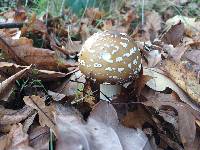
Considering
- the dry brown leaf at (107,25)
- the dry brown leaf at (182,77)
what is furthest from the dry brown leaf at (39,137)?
the dry brown leaf at (107,25)

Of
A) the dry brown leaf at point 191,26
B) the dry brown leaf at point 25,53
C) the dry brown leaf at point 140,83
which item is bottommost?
the dry brown leaf at point 191,26

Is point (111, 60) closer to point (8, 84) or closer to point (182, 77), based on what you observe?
point (182, 77)

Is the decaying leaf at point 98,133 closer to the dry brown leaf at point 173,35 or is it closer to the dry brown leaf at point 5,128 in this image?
the dry brown leaf at point 5,128

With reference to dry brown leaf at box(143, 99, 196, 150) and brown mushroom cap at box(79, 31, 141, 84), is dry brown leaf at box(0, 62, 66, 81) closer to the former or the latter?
brown mushroom cap at box(79, 31, 141, 84)

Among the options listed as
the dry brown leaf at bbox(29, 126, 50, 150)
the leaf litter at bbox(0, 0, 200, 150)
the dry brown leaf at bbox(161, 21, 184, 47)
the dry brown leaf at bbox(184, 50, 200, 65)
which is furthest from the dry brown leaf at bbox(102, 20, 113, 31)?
the dry brown leaf at bbox(29, 126, 50, 150)

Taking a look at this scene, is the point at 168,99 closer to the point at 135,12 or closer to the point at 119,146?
the point at 119,146

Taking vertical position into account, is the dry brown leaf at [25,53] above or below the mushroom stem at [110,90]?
above
